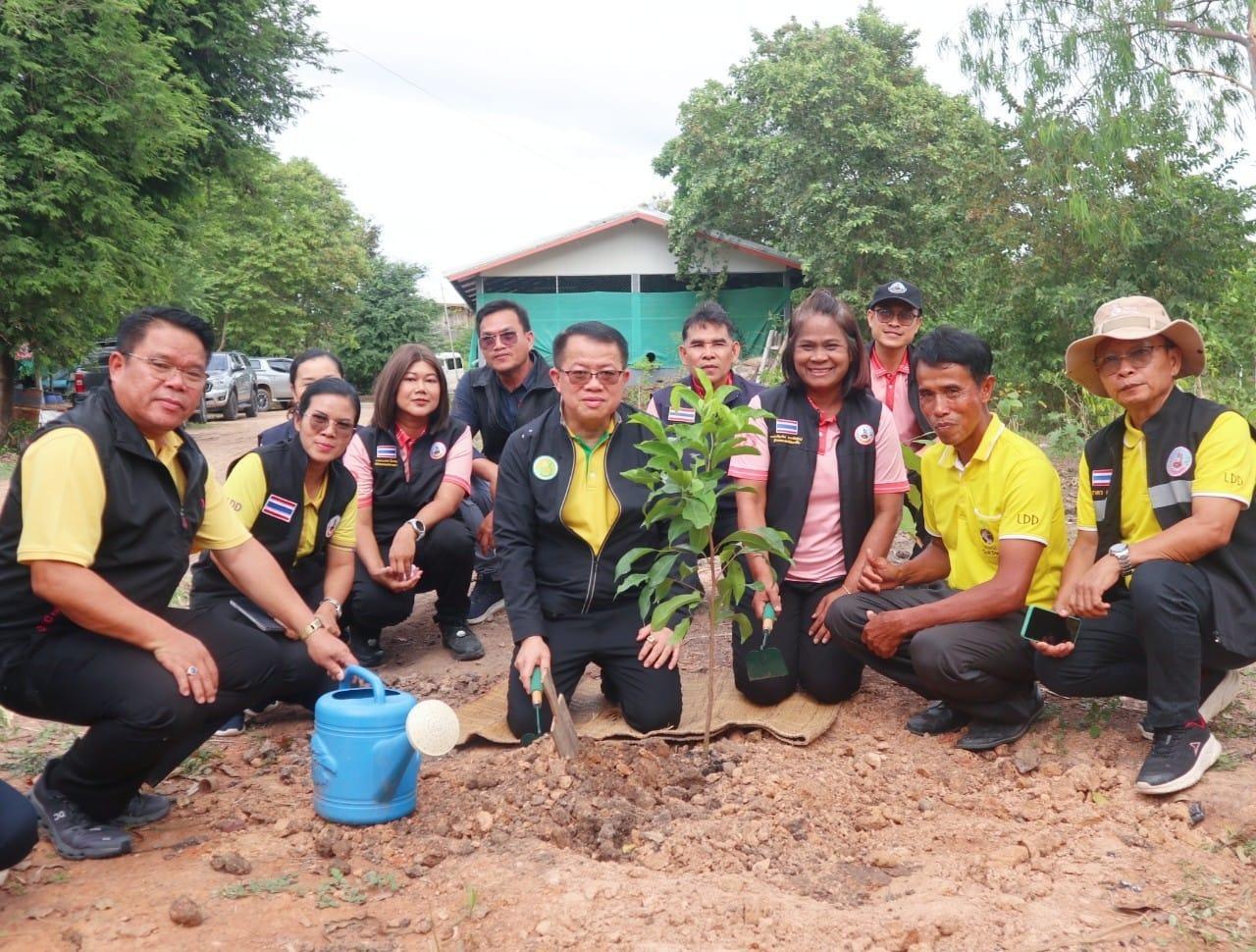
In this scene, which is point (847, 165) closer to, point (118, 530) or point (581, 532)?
point (581, 532)

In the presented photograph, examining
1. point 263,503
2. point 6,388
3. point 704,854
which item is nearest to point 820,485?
A: point 704,854

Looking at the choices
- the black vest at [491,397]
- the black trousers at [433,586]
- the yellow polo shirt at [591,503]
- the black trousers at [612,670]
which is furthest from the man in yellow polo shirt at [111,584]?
the black vest at [491,397]

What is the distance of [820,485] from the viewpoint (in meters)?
4.21

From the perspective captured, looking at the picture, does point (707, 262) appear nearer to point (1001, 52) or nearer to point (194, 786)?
point (1001, 52)

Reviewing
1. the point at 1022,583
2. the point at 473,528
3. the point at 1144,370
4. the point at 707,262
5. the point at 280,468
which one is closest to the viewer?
the point at 1144,370

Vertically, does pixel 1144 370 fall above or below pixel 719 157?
below

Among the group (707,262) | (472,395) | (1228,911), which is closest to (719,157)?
(707,262)

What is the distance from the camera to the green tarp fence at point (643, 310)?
26.5m

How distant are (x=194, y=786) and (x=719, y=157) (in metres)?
24.4

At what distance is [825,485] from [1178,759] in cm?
155

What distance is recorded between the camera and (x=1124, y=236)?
39.8ft

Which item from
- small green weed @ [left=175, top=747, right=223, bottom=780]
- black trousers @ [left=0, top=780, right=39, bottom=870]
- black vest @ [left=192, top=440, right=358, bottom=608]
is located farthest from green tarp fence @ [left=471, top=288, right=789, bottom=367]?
black trousers @ [left=0, top=780, right=39, bottom=870]

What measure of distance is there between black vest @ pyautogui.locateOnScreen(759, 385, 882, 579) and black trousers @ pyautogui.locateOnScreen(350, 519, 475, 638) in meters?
1.73

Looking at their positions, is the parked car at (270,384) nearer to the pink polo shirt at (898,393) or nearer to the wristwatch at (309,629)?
the pink polo shirt at (898,393)
